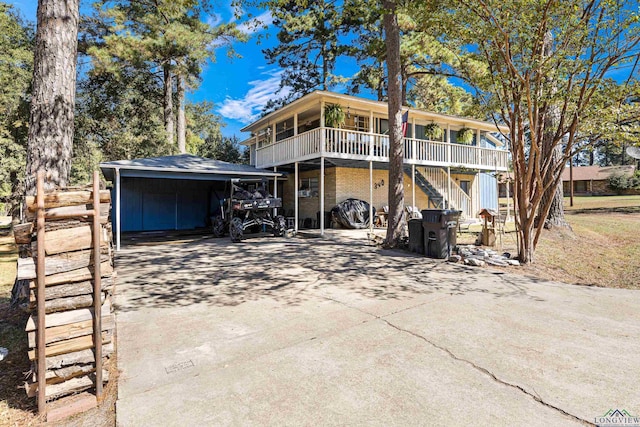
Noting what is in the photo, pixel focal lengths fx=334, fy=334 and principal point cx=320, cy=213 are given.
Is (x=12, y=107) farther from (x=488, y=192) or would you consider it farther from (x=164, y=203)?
(x=488, y=192)

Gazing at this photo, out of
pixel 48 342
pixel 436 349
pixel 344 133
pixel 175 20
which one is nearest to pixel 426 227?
pixel 436 349

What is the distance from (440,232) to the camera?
812cm

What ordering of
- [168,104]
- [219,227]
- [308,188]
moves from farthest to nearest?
[168,104], [308,188], [219,227]

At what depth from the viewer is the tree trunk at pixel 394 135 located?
31.1 feet

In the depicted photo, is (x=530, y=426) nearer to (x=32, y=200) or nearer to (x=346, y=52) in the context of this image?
(x=32, y=200)

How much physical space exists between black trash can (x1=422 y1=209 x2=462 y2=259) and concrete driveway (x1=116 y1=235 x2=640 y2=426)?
6.43 ft

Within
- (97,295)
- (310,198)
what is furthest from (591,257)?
(310,198)

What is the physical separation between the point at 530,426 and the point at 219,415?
2035mm

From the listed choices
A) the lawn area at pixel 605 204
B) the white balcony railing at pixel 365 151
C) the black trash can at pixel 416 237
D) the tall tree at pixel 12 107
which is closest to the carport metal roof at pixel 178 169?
the white balcony railing at pixel 365 151

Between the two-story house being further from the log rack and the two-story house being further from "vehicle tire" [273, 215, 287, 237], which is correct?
the log rack

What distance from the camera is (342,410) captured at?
7.61 feet

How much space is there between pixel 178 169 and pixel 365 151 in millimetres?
7249

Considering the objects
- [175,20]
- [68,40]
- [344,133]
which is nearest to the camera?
[68,40]

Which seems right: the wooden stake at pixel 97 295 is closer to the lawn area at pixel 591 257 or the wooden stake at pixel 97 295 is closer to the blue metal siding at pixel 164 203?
Answer: the lawn area at pixel 591 257
